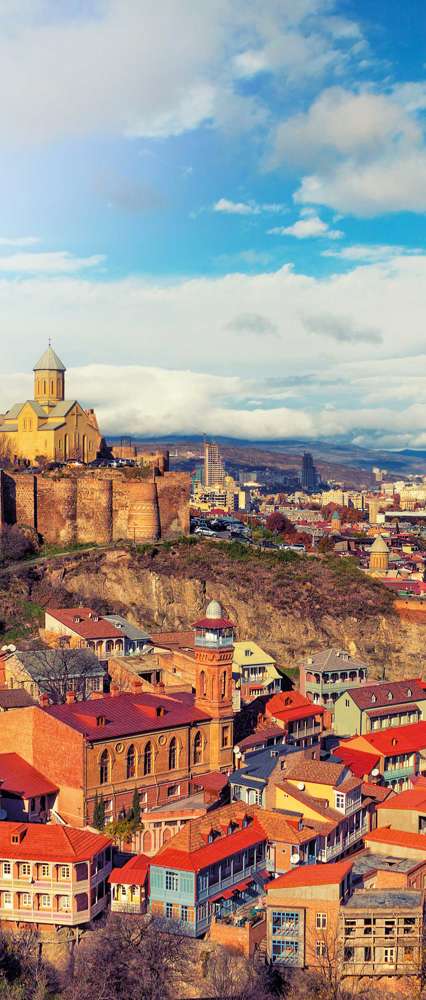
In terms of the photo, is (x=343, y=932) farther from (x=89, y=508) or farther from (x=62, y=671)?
(x=89, y=508)

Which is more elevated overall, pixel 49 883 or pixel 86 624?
pixel 86 624

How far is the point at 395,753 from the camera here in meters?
41.2

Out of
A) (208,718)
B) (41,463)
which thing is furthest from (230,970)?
(41,463)

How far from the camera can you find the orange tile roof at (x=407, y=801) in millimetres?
35800

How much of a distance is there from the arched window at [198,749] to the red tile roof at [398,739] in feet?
22.3

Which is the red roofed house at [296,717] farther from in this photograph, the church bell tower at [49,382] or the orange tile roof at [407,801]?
the church bell tower at [49,382]

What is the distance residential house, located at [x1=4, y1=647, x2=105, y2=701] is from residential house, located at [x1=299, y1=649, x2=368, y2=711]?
30.9 ft

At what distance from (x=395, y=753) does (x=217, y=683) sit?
23.9 ft

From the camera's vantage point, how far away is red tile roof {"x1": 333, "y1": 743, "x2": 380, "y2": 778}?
39500 mm

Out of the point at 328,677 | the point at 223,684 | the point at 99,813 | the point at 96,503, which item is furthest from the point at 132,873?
the point at 96,503

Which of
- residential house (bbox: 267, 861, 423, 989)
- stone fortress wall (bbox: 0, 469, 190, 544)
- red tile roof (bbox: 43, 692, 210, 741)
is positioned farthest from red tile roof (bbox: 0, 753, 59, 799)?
stone fortress wall (bbox: 0, 469, 190, 544)

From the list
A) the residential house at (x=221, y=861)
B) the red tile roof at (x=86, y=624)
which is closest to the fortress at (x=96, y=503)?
the red tile roof at (x=86, y=624)

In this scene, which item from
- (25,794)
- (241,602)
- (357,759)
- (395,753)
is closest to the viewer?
(25,794)

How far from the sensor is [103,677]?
4644 cm
